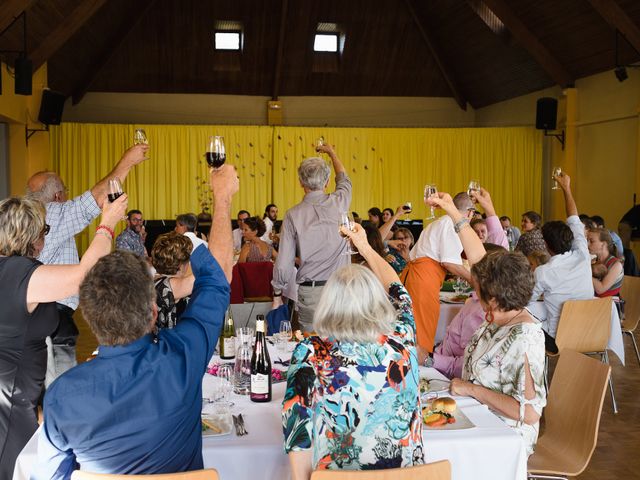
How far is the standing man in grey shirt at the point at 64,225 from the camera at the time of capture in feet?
11.3

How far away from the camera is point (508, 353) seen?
2625mm

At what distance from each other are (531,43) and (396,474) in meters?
12.1

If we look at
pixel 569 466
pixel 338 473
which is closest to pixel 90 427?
pixel 338 473

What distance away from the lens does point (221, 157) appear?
8.50 ft

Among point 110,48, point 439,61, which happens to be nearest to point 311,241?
point 110,48

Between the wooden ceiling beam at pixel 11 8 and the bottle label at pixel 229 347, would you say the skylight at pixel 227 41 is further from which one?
the bottle label at pixel 229 347

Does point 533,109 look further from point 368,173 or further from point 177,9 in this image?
point 177,9

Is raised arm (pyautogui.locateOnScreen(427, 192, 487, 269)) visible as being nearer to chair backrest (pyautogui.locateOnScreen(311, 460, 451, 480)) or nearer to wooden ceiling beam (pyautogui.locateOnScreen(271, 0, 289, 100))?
chair backrest (pyautogui.locateOnScreen(311, 460, 451, 480))

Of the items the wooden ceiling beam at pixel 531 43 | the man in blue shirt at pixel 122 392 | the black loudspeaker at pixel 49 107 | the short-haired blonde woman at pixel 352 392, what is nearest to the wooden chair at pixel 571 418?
the short-haired blonde woman at pixel 352 392

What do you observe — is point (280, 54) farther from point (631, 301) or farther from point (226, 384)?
point (226, 384)

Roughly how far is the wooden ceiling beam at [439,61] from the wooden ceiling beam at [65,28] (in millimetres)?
6965

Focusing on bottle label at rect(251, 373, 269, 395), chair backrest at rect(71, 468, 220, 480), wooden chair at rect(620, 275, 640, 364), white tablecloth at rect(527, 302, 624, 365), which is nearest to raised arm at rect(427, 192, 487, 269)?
bottle label at rect(251, 373, 269, 395)

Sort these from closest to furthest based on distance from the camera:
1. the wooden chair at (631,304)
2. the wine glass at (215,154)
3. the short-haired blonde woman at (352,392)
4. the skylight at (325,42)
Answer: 1. the short-haired blonde woman at (352,392)
2. the wine glass at (215,154)
3. the wooden chair at (631,304)
4. the skylight at (325,42)

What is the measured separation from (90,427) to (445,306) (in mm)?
3984
